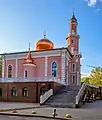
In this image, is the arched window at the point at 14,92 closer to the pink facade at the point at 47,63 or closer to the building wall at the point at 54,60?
the pink facade at the point at 47,63

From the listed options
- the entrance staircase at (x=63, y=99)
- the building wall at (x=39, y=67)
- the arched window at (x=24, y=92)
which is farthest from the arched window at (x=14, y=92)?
the building wall at (x=39, y=67)

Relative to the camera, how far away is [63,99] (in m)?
28.6

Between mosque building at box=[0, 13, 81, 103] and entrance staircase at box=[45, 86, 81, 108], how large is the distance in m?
1.44

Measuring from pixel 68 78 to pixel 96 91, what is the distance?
7.42 metres

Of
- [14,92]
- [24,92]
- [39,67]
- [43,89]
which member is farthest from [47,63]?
[43,89]

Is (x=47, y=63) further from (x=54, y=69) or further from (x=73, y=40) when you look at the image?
(x=73, y=40)

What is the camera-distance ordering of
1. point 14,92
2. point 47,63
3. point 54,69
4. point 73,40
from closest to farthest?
point 14,92 → point 54,69 → point 47,63 → point 73,40

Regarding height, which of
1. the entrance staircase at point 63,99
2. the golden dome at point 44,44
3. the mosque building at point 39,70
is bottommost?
the entrance staircase at point 63,99

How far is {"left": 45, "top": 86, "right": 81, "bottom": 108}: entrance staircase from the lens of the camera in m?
26.4

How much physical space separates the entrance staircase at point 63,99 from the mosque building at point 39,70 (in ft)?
4.73

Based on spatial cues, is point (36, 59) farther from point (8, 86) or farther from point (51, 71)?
point (8, 86)

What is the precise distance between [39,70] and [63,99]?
14.3 metres

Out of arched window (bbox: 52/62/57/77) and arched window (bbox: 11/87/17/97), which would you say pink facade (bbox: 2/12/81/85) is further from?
arched window (bbox: 11/87/17/97)

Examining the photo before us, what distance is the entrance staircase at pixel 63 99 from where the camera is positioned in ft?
86.7
